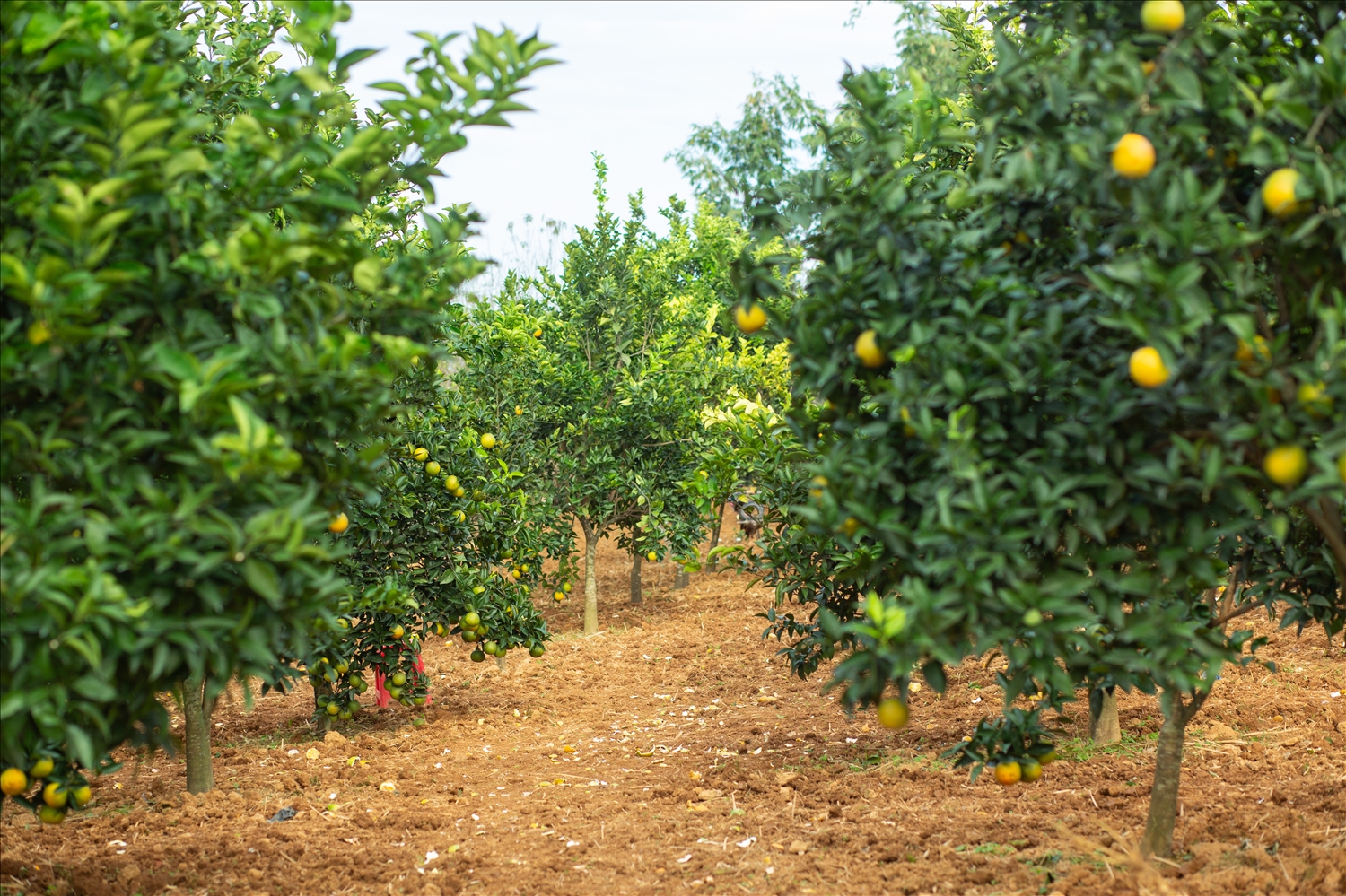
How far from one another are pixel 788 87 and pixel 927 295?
69.0ft

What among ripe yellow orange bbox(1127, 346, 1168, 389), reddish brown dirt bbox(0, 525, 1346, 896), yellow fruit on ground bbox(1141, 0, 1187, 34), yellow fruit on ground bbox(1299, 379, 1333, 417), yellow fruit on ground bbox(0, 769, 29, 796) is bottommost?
reddish brown dirt bbox(0, 525, 1346, 896)

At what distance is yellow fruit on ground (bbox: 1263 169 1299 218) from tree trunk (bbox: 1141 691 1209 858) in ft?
5.88

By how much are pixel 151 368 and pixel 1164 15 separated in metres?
2.44

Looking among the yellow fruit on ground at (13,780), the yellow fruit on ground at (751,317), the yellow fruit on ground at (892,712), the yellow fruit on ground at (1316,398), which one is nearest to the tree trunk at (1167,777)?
the yellow fruit on ground at (892,712)

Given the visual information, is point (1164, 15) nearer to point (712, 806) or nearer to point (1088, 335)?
point (1088, 335)

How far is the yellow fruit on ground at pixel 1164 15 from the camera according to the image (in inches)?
90.4

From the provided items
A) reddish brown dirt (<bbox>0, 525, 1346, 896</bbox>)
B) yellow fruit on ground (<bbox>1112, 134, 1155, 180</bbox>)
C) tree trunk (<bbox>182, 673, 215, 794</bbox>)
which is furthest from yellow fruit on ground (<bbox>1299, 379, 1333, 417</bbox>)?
tree trunk (<bbox>182, 673, 215, 794</bbox>)

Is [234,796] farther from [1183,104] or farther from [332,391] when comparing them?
[1183,104]

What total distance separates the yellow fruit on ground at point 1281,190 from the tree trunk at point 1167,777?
179 centimetres

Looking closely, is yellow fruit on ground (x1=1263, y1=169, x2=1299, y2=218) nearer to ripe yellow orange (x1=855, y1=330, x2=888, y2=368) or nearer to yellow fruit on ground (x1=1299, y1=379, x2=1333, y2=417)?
yellow fruit on ground (x1=1299, y1=379, x2=1333, y2=417)

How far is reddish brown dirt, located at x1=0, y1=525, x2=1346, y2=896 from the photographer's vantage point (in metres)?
3.78

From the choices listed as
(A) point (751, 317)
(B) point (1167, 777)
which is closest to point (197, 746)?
(A) point (751, 317)

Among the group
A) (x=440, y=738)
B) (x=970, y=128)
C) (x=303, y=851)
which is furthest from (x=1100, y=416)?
(x=440, y=738)

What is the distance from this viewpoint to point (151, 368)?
2.31m
